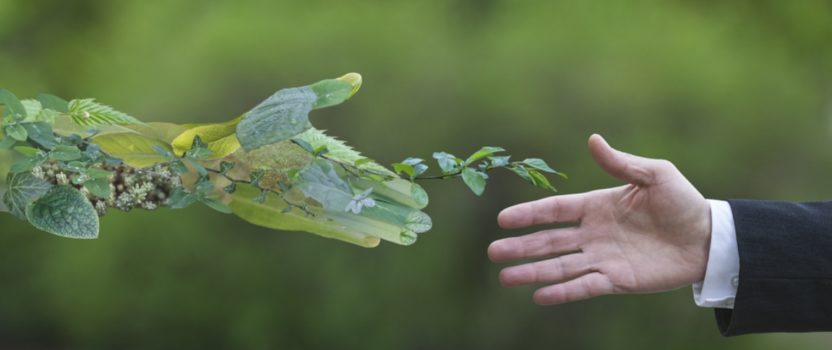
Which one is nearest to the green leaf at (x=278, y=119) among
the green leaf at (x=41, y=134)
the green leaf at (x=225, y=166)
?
the green leaf at (x=225, y=166)

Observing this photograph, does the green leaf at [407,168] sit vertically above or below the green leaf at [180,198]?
above

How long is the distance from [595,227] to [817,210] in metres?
0.26

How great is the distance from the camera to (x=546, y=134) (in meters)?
1.47

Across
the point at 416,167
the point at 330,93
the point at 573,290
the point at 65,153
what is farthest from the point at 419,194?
the point at 65,153

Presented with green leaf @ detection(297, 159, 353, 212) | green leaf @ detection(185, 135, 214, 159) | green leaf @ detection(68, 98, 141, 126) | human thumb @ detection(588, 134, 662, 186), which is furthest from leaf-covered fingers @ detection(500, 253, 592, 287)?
green leaf @ detection(68, 98, 141, 126)

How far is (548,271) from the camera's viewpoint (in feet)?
3.21

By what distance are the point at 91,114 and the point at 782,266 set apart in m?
0.82

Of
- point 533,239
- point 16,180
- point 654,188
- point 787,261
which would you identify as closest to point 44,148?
point 16,180

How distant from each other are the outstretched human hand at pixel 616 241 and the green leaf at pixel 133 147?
15.8 inches

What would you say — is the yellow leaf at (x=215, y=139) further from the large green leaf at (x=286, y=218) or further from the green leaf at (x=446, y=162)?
the green leaf at (x=446, y=162)

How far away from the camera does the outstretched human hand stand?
37.8 inches

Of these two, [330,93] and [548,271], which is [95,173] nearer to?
[330,93]

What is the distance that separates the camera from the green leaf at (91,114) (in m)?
0.93

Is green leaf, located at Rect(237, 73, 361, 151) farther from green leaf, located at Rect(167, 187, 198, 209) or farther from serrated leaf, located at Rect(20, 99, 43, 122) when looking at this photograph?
serrated leaf, located at Rect(20, 99, 43, 122)
